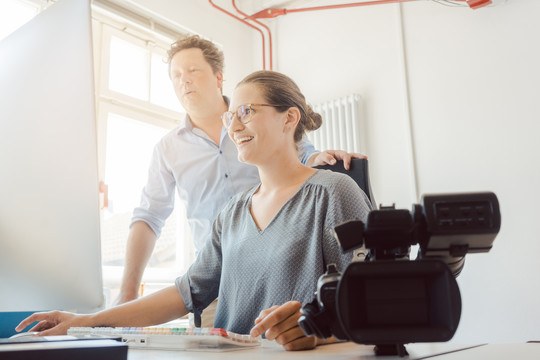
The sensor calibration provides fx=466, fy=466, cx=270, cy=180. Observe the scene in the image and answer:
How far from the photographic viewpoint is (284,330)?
0.73 meters

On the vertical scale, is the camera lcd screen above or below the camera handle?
above

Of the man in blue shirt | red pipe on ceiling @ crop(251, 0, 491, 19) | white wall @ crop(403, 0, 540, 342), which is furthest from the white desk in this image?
red pipe on ceiling @ crop(251, 0, 491, 19)

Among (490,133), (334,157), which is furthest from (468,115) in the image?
(334,157)

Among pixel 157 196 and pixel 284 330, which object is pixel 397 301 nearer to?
pixel 284 330

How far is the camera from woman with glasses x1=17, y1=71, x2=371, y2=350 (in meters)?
1.10

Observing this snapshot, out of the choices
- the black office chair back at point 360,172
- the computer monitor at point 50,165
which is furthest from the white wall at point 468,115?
the computer monitor at point 50,165

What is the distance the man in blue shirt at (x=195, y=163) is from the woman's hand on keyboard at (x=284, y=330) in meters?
1.19

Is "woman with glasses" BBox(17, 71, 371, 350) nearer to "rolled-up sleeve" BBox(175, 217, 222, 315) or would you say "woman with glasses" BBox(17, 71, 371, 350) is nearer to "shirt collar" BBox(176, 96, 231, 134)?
"rolled-up sleeve" BBox(175, 217, 222, 315)

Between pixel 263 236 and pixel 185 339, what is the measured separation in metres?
0.50

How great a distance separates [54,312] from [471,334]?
238 cm

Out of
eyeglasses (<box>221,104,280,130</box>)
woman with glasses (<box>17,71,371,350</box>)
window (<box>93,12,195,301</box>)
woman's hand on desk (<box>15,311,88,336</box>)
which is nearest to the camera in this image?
woman's hand on desk (<box>15,311,88,336</box>)

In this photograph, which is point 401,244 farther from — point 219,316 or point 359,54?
point 359,54

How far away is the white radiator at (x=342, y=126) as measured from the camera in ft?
10.5

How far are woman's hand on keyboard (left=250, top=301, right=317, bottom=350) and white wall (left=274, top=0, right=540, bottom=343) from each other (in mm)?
2161
